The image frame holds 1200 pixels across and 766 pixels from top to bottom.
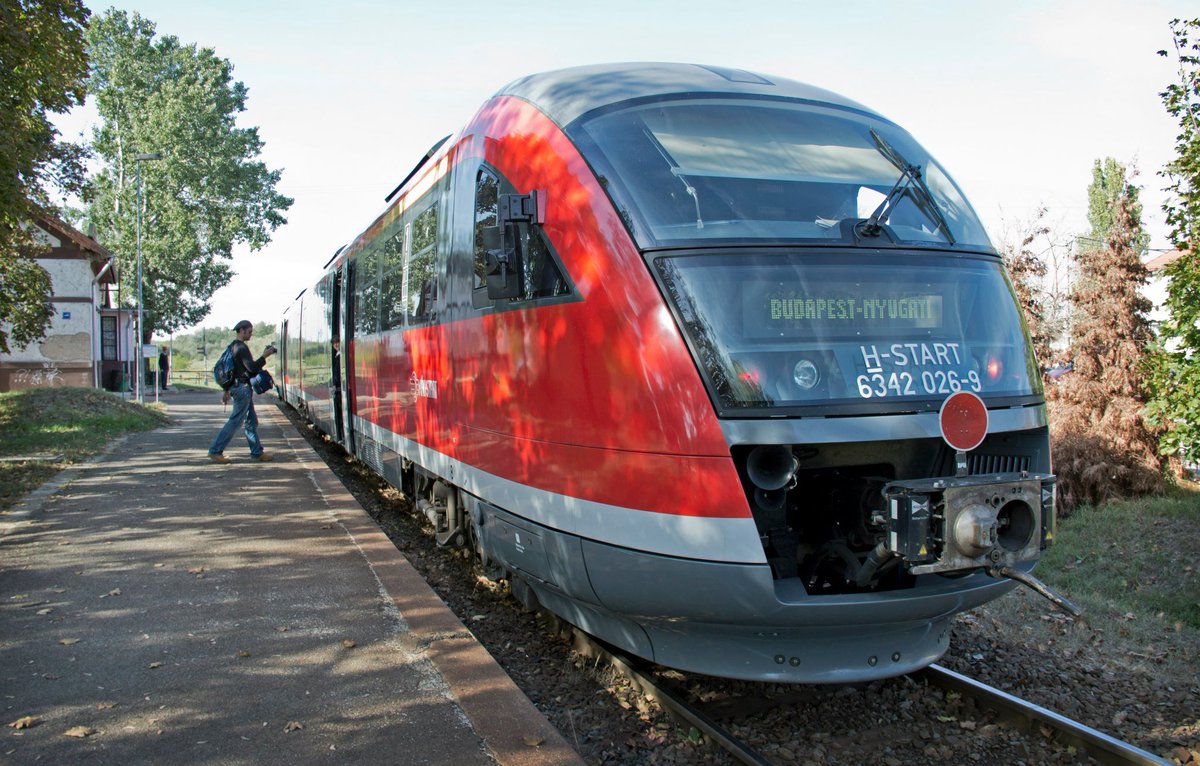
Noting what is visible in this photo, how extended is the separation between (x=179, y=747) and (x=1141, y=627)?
20.2ft

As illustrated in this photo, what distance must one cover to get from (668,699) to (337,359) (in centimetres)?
937

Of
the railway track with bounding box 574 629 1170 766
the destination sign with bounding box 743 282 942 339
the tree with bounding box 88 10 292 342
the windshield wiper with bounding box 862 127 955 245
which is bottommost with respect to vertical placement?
the railway track with bounding box 574 629 1170 766

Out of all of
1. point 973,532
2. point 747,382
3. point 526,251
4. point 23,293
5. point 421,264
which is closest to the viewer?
point 973,532

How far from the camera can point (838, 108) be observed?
504cm

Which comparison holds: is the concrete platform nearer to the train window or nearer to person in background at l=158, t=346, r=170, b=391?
the train window

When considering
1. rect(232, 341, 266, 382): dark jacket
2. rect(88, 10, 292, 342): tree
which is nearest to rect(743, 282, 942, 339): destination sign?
rect(232, 341, 266, 382): dark jacket

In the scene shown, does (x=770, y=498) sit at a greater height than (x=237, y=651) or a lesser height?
greater

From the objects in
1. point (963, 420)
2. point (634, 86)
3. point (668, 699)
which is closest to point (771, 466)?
point (963, 420)

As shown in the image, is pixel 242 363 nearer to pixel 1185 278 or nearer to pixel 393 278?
pixel 393 278

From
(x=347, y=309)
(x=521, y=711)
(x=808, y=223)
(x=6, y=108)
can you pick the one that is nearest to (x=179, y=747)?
(x=521, y=711)

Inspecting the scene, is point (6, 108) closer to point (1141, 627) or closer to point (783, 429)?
point (783, 429)

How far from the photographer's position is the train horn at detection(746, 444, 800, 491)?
3799mm

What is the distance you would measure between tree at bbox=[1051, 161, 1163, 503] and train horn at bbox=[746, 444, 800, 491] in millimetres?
10165

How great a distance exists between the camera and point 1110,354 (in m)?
13.3
